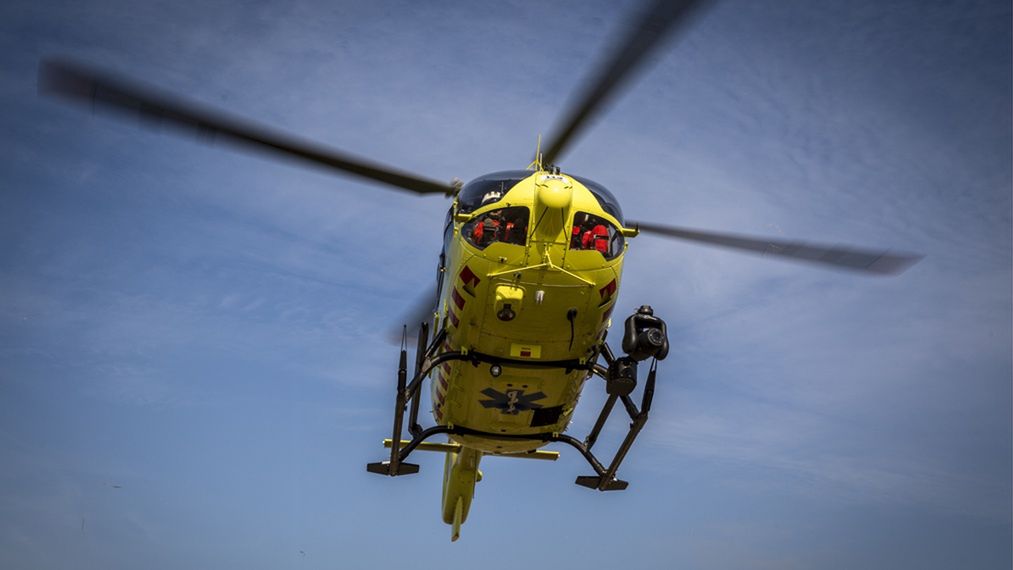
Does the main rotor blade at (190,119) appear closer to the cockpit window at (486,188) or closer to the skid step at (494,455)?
the cockpit window at (486,188)

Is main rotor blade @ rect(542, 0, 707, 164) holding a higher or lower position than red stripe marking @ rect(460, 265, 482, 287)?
higher

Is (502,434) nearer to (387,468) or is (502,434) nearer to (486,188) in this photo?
(387,468)

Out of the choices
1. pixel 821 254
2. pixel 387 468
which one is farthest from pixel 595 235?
pixel 387 468

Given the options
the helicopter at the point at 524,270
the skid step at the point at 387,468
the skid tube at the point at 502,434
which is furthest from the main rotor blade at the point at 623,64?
the skid step at the point at 387,468

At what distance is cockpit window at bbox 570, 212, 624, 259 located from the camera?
11.9 meters

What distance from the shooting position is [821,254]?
42.1 ft

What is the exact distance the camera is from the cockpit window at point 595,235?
11867 mm

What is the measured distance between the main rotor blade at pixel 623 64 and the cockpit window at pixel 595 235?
1.36m

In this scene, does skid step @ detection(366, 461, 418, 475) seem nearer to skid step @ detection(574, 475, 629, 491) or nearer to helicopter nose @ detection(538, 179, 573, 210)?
skid step @ detection(574, 475, 629, 491)

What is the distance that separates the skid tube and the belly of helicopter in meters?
0.12

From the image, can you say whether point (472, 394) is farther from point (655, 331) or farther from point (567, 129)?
point (567, 129)

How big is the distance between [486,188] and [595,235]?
1822mm

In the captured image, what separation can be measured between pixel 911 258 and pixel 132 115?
11.6 metres

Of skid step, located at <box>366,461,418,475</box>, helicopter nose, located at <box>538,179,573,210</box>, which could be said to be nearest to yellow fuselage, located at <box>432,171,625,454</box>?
helicopter nose, located at <box>538,179,573,210</box>
